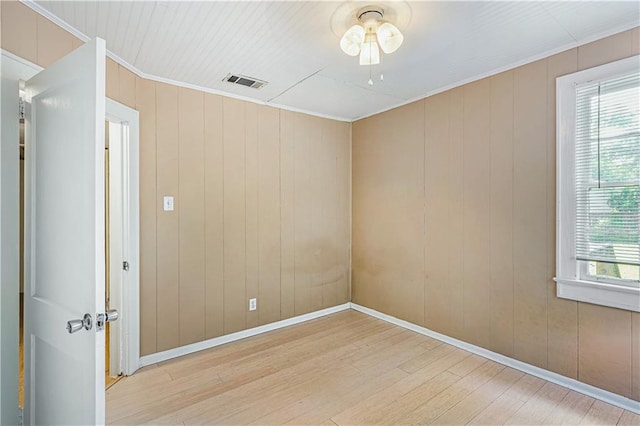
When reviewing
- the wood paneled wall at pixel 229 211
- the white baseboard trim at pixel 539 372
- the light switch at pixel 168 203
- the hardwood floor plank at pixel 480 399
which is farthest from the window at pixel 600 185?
the light switch at pixel 168 203

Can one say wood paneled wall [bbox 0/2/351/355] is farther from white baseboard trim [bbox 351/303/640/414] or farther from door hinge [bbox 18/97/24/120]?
white baseboard trim [bbox 351/303/640/414]

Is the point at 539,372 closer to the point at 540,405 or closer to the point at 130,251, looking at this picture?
the point at 540,405

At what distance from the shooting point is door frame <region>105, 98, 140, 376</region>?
2.48 meters

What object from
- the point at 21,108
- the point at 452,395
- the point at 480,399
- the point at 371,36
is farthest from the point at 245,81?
the point at 480,399

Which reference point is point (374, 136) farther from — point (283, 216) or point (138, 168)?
point (138, 168)

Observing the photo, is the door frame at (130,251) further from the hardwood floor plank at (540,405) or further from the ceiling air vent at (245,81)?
the hardwood floor plank at (540,405)

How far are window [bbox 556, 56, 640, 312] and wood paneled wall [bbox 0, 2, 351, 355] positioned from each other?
2344 mm

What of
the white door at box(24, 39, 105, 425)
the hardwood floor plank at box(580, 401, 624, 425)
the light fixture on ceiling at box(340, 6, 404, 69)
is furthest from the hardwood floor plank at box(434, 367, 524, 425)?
the light fixture on ceiling at box(340, 6, 404, 69)

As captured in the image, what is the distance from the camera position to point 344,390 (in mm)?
2287

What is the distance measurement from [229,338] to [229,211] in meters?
1.27

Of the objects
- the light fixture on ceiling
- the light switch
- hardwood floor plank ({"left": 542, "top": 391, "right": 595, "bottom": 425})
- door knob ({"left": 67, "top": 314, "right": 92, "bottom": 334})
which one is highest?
the light fixture on ceiling

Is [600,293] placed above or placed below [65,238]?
below

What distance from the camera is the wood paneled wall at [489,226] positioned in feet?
7.14

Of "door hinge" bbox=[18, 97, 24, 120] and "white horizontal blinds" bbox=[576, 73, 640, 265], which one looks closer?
"door hinge" bbox=[18, 97, 24, 120]
